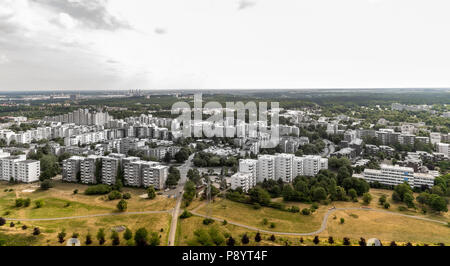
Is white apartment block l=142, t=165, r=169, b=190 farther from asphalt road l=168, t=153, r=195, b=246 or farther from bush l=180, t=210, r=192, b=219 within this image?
bush l=180, t=210, r=192, b=219

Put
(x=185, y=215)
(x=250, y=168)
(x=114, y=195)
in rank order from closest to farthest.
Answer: (x=185, y=215) → (x=114, y=195) → (x=250, y=168)

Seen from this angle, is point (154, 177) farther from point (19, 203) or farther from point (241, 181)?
point (19, 203)

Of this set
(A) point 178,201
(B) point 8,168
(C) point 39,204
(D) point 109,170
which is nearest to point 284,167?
(A) point 178,201

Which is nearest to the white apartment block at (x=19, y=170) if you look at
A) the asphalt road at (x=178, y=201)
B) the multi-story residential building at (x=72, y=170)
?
the multi-story residential building at (x=72, y=170)

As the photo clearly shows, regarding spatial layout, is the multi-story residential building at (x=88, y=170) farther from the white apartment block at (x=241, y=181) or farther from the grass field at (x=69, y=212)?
the white apartment block at (x=241, y=181)

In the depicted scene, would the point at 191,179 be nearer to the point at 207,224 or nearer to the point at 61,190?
the point at 207,224

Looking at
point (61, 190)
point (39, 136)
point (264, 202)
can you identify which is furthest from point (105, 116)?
point (264, 202)
